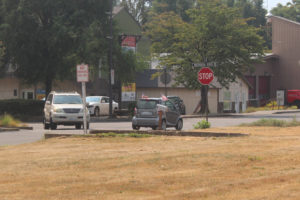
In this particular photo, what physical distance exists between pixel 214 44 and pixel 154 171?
36.7 meters

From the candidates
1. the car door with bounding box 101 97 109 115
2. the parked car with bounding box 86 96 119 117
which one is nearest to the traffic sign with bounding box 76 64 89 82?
the parked car with bounding box 86 96 119 117

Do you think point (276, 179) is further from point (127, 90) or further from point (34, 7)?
point (127, 90)

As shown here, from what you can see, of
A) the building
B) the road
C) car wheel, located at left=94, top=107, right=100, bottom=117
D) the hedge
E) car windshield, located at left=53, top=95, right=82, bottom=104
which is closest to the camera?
the road

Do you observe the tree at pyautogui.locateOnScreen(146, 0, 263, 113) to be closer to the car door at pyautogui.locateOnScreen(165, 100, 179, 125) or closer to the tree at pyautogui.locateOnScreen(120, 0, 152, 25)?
the car door at pyautogui.locateOnScreen(165, 100, 179, 125)

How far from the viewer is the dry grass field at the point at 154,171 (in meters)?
9.20

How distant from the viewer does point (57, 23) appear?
4184 centimetres

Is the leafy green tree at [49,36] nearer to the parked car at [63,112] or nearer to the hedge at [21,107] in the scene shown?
the hedge at [21,107]

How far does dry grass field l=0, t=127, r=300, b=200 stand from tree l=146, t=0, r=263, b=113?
31.7 metres

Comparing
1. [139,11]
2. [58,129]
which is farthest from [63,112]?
[139,11]

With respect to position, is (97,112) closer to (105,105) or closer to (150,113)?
(105,105)

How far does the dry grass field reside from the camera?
362 inches

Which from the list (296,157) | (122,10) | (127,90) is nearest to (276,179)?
(296,157)

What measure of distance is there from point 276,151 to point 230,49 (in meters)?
33.5

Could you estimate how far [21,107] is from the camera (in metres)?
39.3
